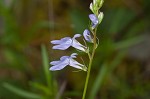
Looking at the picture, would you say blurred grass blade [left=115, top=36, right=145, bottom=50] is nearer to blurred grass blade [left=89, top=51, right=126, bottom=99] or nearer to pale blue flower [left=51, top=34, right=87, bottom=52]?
blurred grass blade [left=89, top=51, right=126, bottom=99]

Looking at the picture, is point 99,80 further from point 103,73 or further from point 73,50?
point 73,50

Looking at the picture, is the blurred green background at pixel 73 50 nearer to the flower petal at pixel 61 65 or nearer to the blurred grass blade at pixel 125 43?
the blurred grass blade at pixel 125 43

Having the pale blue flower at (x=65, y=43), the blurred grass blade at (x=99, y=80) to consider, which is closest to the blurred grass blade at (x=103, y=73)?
the blurred grass blade at (x=99, y=80)

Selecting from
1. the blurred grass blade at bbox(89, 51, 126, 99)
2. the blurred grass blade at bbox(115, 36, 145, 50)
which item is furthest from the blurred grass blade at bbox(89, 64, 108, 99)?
the blurred grass blade at bbox(115, 36, 145, 50)

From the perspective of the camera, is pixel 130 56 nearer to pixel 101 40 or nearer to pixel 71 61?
pixel 101 40

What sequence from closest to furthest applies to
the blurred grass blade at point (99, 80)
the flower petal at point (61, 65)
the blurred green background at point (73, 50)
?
the flower petal at point (61, 65) < the blurred grass blade at point (99, 80) < the blurred green background at point (73, 50)

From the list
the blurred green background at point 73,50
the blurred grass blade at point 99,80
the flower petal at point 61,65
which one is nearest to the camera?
the flower petal at point 61,65

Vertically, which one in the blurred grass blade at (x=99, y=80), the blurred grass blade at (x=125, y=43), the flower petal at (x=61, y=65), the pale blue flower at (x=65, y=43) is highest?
the blurred grass blade at (x=125, y=43)

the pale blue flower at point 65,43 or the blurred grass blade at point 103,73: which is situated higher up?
the blurred grass blade at point 103,73
